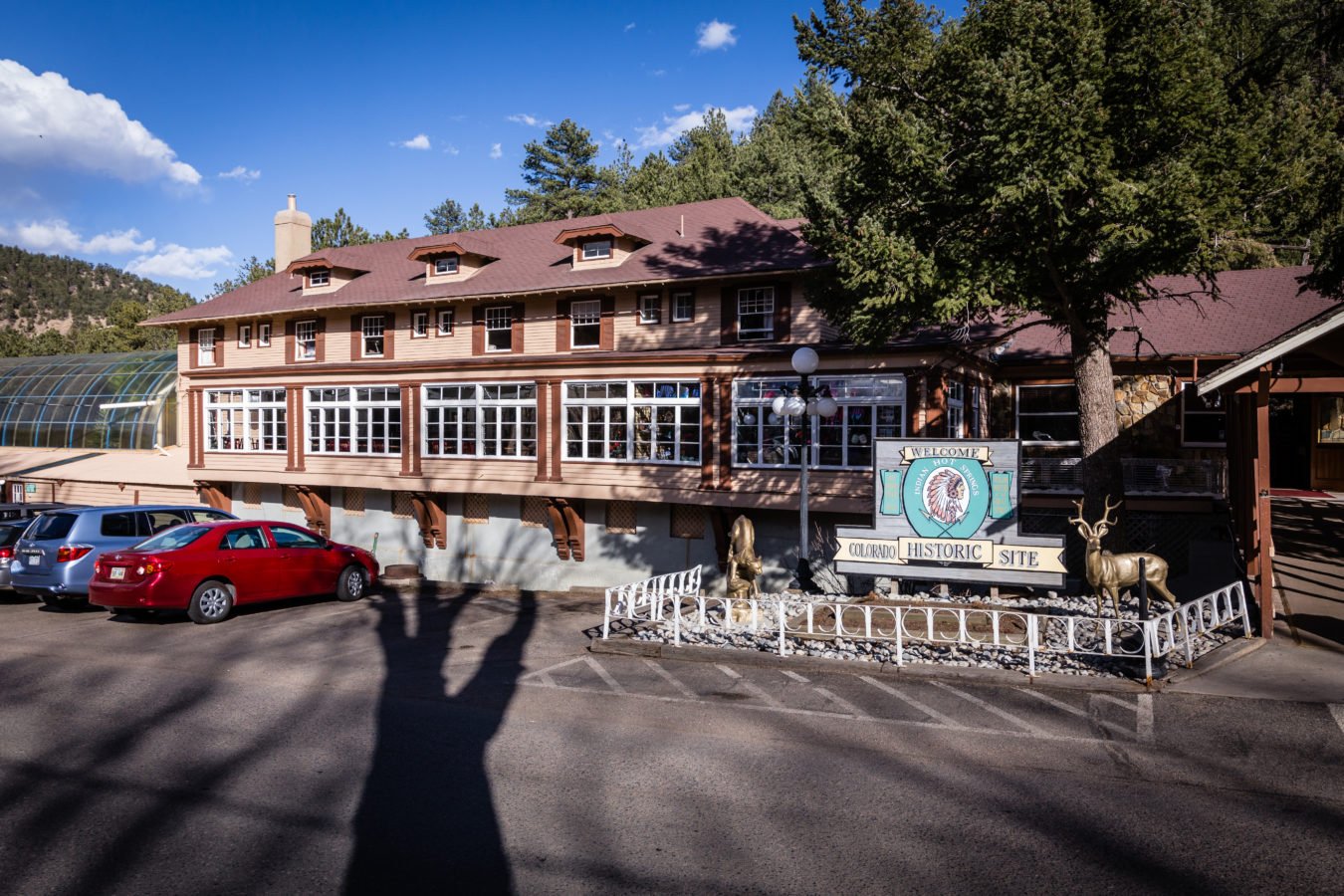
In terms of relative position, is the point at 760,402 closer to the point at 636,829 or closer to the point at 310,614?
the point at 310,614

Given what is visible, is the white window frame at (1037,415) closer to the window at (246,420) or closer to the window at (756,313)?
the window at (756,313)

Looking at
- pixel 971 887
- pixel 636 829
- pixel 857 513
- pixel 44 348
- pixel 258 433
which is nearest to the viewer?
pixel 971 887

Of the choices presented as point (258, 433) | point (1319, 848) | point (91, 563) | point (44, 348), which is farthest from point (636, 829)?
point (44, 348)

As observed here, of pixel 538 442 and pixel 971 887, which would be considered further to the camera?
pixel 538 442

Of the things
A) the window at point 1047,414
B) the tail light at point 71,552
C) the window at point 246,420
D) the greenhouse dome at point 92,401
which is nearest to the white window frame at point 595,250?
the window at point 246,420

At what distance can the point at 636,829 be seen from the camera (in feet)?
21.7

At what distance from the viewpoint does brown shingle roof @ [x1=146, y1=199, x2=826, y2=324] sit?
22.5 metres

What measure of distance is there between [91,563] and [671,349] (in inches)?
498

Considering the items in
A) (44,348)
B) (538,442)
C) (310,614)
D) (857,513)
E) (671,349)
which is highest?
(44,348)

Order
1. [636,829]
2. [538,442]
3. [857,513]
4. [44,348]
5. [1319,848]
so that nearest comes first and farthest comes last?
1. [1319,848]
2. [636,829]
3. [857,513]
4. [538,442]
5. [44,348]

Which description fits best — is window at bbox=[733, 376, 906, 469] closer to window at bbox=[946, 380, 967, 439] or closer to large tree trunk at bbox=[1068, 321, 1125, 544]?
window at bbox=[946, 380, 967, 439]

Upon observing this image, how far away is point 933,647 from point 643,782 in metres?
5.68

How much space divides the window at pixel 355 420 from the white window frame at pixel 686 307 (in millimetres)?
8774

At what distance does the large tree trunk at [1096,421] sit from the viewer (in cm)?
1617
